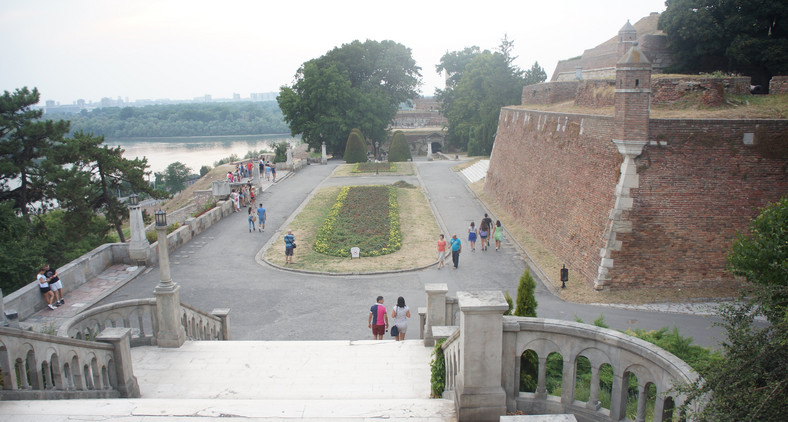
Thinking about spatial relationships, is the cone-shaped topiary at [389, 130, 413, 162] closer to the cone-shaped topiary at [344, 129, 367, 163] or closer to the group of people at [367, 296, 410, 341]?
the cone-shaped topiary at [344, 129, 367, 163]

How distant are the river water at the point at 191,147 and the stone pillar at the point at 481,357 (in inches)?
3715

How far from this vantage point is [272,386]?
766 centimetres

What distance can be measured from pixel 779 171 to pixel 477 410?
12858mm

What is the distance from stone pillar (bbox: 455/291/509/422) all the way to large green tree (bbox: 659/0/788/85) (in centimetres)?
2803

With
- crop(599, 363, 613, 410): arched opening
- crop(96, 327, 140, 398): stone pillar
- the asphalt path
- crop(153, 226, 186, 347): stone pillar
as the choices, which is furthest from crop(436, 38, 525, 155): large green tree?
crop(96, 327, 140, 398): stone pillar

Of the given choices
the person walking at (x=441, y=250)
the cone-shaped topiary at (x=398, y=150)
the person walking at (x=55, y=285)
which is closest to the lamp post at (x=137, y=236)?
the person walking at (x=55, y=285)

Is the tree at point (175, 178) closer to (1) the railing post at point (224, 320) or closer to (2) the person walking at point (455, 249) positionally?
(2) the person walking at point (455, 249)

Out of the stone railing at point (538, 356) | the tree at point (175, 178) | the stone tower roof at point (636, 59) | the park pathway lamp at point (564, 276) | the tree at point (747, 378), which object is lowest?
the tree at point (175, 178)

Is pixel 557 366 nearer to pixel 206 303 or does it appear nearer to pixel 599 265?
pixel 599 265

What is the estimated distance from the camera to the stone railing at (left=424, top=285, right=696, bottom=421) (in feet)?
16.6

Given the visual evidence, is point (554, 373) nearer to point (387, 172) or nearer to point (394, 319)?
point (394, 319)

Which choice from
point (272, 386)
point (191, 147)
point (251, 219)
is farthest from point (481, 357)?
point (191, 147)

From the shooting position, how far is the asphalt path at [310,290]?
12.8 meters

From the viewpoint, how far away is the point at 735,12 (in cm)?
2769
